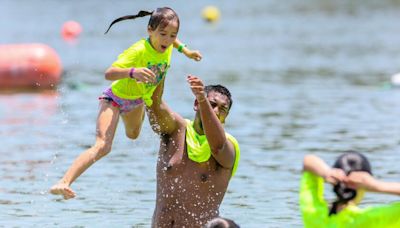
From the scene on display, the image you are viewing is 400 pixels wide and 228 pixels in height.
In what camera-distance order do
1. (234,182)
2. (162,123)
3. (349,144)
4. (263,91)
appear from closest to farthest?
1. (162,123)
2. (234,182)
3. (349,144)
4. (263,91)

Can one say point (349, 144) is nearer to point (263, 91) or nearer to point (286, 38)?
point (263, 91)

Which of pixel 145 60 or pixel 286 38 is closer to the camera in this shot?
pixel 145 60

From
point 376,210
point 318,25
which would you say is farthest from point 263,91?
point 318,25

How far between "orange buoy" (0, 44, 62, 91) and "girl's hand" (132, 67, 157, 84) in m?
16.8

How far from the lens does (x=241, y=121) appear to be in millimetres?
19844

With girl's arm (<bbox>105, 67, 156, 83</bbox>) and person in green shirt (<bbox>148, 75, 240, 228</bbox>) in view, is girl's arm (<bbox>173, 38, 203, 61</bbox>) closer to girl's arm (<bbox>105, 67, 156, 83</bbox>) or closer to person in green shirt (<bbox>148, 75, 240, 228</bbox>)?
girl's arm (<bbox>105, 67, 156, 83</bbox>)

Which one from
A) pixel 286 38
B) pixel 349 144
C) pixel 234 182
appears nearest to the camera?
pixel 234 182

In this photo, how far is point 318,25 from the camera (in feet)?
172

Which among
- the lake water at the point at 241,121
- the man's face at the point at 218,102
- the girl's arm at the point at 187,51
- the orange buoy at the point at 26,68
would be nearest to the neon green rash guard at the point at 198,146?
the man's face at the point at 218,102

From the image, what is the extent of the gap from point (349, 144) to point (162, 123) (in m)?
8.17

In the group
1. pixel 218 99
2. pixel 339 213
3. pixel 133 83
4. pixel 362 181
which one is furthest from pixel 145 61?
pixel 362 181

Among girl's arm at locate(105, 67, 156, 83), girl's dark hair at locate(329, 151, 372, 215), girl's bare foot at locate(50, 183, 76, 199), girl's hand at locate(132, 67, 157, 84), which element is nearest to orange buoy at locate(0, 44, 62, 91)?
girl's arm at locate(105, 67, 156, 83)

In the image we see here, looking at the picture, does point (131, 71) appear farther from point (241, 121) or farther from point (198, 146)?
point (241, 121)

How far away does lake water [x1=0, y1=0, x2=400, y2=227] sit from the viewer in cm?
1246
